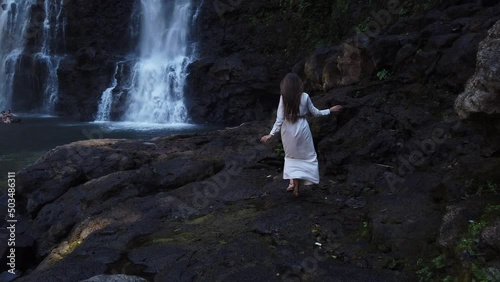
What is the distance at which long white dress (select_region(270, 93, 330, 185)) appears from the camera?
16.7 ft

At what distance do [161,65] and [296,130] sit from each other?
776 inches

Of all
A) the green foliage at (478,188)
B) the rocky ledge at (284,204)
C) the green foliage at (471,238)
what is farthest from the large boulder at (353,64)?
the green foliage at (471,238)

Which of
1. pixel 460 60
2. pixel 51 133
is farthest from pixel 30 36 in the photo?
pixel 460 60

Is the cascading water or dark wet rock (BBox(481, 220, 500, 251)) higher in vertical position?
the cascading water

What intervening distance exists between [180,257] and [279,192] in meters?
1.86

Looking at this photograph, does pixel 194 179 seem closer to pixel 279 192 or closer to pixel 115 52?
pixel 279 192

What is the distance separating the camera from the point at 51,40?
91.3ft

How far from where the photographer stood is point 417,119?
647 centimetres

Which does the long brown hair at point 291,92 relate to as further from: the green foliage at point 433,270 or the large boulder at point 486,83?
the green foliage at point 433,270

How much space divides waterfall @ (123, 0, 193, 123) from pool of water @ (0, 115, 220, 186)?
54.2 inches

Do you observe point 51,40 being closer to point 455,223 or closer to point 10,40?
point 10,40

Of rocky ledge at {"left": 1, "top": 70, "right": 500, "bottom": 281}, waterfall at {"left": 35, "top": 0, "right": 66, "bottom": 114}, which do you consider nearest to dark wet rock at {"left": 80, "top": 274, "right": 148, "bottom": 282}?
rocky ledge at {"left": 1, "top": 70, "right": 500, "bottom": 281}

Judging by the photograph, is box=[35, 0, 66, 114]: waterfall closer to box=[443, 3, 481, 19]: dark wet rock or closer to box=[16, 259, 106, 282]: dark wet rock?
box=[443, 3, 481, 19]: dark wet rock

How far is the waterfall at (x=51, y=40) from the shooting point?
88.0ft
